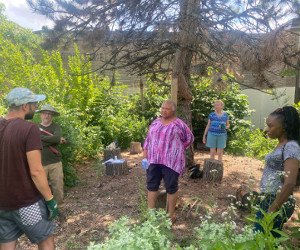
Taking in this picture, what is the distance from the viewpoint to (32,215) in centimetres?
262

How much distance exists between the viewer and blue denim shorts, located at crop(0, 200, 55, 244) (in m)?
2.61

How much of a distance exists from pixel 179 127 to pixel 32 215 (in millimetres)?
2167

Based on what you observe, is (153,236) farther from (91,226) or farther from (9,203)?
(91,226)

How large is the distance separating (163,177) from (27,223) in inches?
78.6

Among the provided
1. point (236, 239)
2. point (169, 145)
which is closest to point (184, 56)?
point (169, 145)

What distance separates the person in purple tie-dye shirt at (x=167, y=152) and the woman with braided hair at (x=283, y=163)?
1474 millimetres

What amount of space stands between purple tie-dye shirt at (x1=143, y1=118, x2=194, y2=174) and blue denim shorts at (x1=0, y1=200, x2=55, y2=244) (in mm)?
1713

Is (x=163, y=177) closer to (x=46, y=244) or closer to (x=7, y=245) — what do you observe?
(x=46, y=244)

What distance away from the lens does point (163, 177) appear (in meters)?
4.19

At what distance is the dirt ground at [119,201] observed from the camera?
13.4 ft

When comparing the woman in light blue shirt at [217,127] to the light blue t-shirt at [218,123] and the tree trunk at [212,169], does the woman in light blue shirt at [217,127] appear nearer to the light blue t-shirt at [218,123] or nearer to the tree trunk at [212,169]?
the light blue t-shirt at [218,123]

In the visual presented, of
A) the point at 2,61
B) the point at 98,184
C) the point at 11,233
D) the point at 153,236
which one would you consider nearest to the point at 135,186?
the point at 98,184

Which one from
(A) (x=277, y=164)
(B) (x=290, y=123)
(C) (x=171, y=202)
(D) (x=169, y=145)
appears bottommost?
(C) (x=171, y=202)

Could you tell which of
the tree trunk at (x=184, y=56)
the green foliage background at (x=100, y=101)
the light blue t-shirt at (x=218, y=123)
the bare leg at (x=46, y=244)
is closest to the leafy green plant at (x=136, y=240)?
the bare leg at (x=46, y=244)
